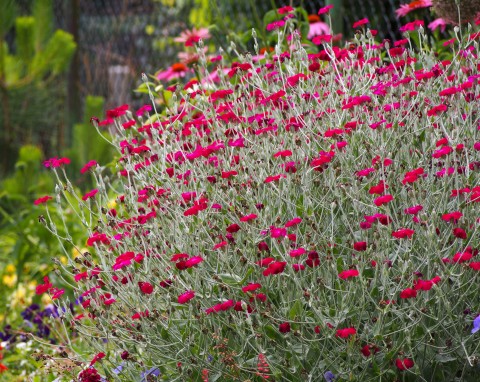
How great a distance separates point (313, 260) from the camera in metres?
2.07

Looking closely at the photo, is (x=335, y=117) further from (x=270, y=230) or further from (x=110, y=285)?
(x=110, y=285)

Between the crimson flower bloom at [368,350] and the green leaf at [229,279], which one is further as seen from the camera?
the green leaf at [229,279]

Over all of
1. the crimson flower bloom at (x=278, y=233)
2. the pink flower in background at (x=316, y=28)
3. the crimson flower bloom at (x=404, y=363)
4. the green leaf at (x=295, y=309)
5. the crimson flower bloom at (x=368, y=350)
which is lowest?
the crimson flower bloom at (x=404, y=363)

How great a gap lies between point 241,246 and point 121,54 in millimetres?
5902

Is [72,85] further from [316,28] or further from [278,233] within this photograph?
[278,233]

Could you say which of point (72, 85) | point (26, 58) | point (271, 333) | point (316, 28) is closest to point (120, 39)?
point (72, 85)

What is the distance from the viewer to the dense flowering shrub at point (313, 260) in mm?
2049

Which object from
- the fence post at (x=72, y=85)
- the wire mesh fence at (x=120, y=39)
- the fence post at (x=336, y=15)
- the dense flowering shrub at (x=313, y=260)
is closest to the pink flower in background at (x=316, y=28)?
the fence post at (x=336, y=15)

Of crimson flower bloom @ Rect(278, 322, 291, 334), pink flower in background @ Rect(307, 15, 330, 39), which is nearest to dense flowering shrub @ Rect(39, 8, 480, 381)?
crimson flower bloom @ Rect(278, 322, 291, 334)

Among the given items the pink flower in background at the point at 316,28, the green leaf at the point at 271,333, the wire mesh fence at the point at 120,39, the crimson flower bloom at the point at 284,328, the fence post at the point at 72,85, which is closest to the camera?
the crimson flower bloom at the point at 284,328

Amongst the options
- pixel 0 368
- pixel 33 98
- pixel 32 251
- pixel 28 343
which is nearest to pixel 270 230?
pixel 0 368

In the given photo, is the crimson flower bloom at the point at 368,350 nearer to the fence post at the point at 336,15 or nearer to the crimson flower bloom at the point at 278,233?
the crimson flower bloom at the point at 278,233

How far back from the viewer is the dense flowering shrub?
2049 millimetres

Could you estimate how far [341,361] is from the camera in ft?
7.24
